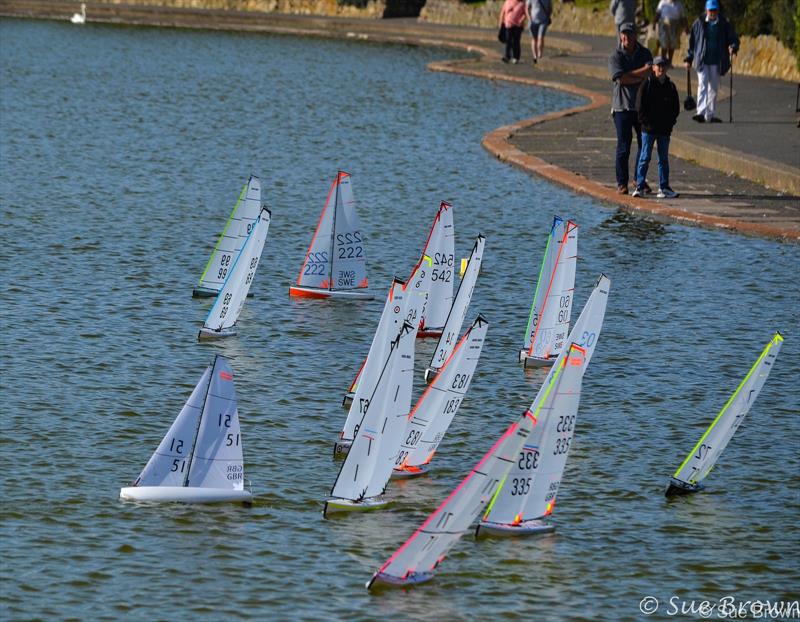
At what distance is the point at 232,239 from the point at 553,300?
4.32 metres

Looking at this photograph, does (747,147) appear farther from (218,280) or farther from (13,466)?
(13,466)

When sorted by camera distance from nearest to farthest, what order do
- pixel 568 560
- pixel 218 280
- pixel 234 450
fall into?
pixel 568 560 → pixel 234 450 → pixel 218 280

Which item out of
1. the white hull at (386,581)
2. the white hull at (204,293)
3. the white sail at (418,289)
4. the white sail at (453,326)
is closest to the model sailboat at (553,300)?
the white sail at (453,326)

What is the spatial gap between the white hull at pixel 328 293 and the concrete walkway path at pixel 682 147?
5.59 m

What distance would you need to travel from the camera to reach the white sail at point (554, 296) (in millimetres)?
13773

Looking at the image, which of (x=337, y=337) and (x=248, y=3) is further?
(x=248, y=3)

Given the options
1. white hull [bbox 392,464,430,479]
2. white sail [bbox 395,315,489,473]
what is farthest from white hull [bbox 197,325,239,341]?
white hull [bbox 392,464,430,479]

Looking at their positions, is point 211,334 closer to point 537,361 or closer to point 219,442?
point 537,361

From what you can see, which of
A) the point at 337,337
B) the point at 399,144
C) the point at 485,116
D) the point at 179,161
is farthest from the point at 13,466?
the point at 485,116

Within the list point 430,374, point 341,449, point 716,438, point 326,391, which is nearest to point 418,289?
point 430,374

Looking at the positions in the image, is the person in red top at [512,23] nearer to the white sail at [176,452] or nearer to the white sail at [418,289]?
the white sail at [418,289]

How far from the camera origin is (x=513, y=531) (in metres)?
9.99

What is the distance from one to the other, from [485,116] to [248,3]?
118 feet

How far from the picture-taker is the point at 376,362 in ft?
38.1
